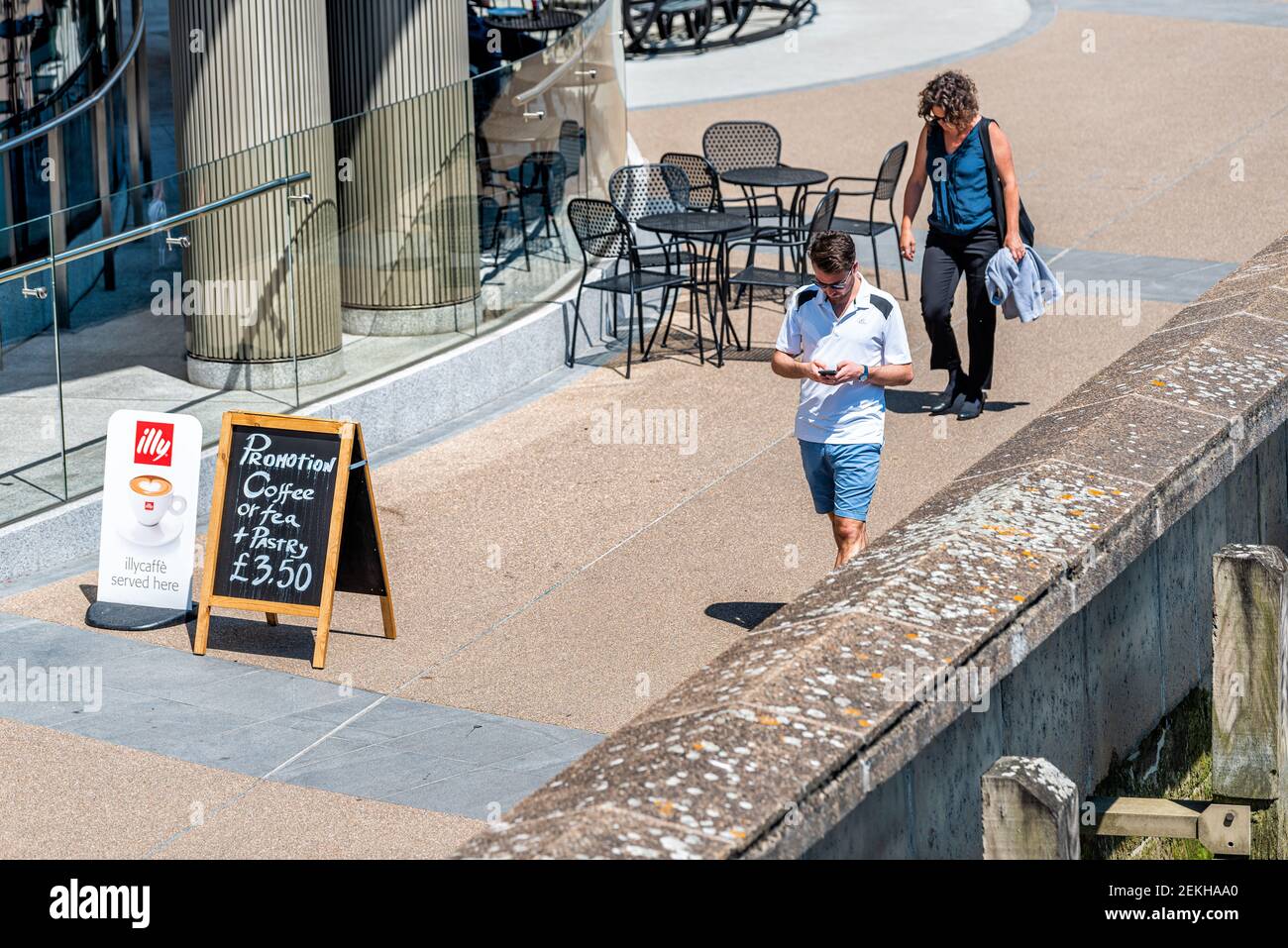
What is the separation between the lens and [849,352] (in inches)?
285

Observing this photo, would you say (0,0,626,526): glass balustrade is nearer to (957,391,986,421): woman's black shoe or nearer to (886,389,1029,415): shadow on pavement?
(886,389,1029,415): shadow on pavement

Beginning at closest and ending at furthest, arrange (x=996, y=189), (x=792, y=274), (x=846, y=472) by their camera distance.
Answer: (x=846, y=472) < (x=996, y=189) < (x=792, y=274)

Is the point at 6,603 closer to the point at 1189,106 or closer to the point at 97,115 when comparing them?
the point at 97,115

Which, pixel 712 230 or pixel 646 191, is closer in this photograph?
pixel 712 230

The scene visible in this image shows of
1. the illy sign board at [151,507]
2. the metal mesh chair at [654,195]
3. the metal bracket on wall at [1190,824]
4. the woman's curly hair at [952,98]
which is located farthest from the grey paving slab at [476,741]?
the metal mesh chair at [654,195]

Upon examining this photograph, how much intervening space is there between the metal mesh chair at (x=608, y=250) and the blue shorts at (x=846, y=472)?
4.43m

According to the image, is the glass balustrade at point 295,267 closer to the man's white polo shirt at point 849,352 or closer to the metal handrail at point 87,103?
the metal handrail at point 87,103

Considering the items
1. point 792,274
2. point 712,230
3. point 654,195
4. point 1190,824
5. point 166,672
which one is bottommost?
point 166,672

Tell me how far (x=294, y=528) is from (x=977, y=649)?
4361 mm

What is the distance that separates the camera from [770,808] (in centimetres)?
329

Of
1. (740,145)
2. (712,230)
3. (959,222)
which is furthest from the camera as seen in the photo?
(740,145)

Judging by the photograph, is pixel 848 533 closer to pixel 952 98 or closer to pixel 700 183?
pixel 952 98

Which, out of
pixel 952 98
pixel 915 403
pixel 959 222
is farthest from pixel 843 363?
pixel 915 403
